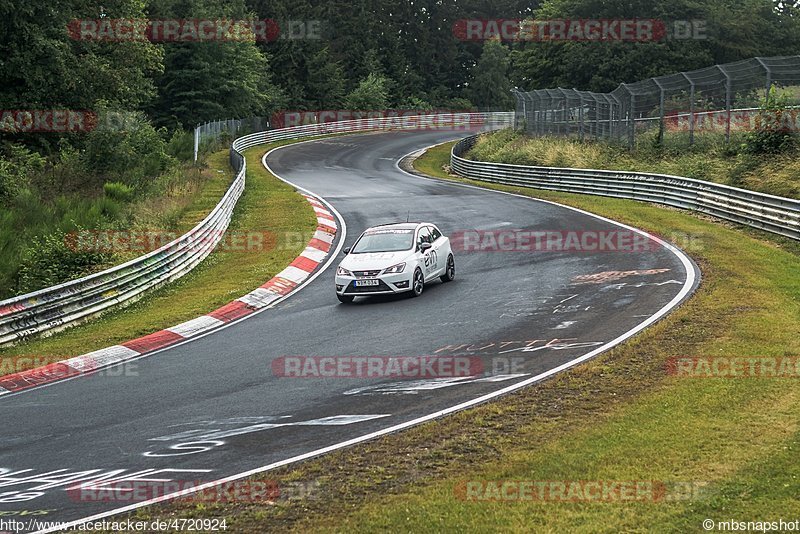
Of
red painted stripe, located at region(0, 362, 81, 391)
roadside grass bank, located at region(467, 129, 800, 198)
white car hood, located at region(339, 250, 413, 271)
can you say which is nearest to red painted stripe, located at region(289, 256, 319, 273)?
white car hood, located at region(339, 250, 413, 271)

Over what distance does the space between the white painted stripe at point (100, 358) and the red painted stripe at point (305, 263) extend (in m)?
7.42

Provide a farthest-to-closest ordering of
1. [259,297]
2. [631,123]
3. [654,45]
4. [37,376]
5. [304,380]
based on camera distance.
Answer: [654,45] < [631,123] < [259,297] < [37,376] < [304,380]

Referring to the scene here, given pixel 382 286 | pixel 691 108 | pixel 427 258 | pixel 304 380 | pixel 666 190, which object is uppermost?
pixel 691 108

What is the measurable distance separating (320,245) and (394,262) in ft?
25.6

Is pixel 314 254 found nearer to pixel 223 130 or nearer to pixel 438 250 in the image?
pixel 438 250

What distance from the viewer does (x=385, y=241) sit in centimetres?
1959

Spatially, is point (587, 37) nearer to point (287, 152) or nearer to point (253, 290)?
point (287, 152)

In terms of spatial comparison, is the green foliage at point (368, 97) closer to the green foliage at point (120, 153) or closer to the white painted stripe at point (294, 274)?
the green foliage at point (120, 153)

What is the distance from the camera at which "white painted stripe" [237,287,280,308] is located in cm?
1897

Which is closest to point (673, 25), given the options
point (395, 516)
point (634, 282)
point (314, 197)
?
point (314, 197)

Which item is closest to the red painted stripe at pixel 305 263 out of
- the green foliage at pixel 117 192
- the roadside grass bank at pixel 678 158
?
the green foliage at pixel 117 192

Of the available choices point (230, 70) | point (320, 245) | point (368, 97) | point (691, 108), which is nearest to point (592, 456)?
point (320, 245)

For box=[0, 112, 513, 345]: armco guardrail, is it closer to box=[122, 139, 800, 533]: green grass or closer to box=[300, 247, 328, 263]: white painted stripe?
box=[300, 247, 328, 263]: white painted stripe

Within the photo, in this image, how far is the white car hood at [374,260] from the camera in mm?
18297
